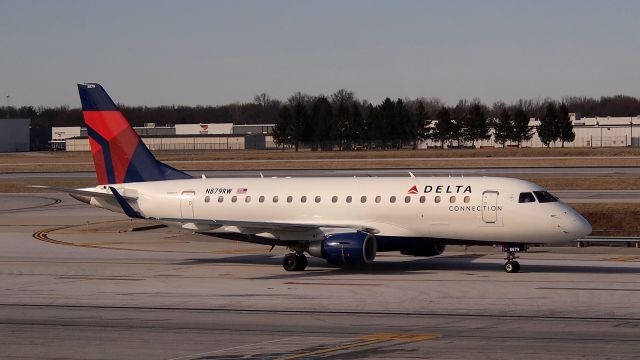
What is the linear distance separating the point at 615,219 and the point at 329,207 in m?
19.8

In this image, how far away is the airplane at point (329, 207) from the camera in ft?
115

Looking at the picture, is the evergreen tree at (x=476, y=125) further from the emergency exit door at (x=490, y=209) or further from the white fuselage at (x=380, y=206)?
the emergency exit door at (x=490, y=209)

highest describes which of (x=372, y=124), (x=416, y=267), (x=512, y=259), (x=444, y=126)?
(x=372, y=124)

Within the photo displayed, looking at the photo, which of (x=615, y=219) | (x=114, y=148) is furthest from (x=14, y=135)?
(x=615, y=219)

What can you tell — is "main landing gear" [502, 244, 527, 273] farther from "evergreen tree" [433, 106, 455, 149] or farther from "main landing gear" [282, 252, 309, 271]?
"evergreen tree" [433, 106, 455, 149]

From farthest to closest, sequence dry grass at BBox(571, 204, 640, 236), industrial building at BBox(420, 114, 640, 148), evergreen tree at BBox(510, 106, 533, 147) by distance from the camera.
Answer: industrial building at BBox(420, 114, 640, 148) < evergreen tree at BBox(510, 106, 533, 147) < dry grass at BBox(571, 204, 640, 236)

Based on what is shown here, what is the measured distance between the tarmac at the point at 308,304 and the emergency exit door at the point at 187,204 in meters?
1.87

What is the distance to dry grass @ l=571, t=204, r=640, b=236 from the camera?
5025 cm

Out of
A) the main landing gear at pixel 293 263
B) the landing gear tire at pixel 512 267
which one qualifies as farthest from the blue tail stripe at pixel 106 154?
the landing gear tire at pixel 512 267

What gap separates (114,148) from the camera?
42344 millimetres

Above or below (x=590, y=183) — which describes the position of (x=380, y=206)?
above

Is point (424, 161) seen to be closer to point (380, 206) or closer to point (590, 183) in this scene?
point (590, 183)

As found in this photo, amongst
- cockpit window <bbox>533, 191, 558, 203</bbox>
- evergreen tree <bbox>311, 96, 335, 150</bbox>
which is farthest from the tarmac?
evergreen tree <bbox>311, 96, 335, 150</bbox>

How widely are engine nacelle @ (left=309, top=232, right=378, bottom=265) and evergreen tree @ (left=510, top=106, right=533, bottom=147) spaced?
133 m
